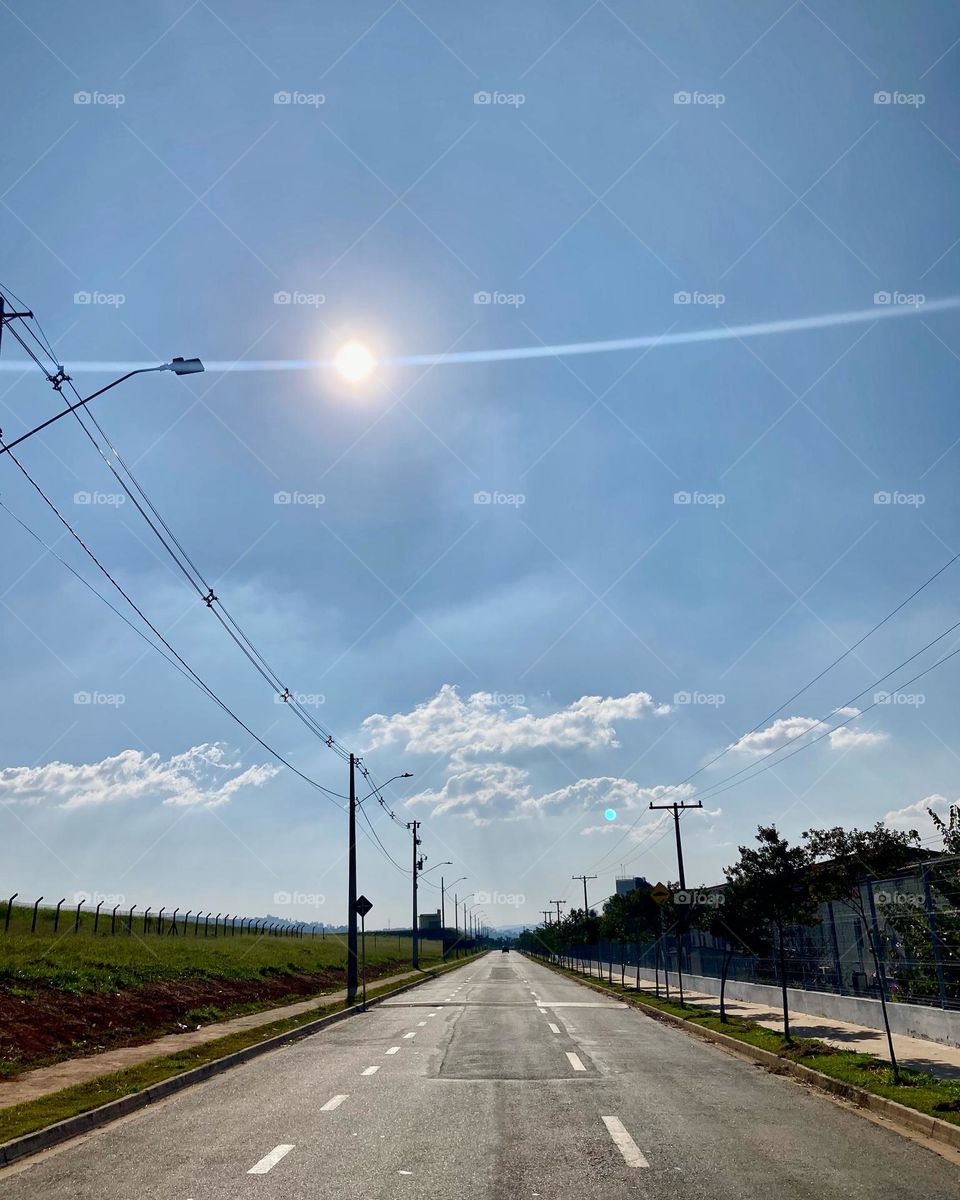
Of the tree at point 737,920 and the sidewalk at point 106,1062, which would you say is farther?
the tree at point 737,920

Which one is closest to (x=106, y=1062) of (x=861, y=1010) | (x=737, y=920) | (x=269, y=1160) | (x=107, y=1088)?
(x=107, y=1088)

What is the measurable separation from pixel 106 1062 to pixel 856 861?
67.5 ft

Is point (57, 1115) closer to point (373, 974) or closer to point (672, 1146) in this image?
point (672, 1146)

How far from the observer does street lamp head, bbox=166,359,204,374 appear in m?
14.1

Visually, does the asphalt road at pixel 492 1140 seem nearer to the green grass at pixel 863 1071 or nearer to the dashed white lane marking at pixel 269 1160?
the dashed white lane marking at pixel 269 1160

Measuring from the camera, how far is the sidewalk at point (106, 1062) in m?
14.3

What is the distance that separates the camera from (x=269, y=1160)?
923 cm

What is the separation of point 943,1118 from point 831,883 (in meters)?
13.3

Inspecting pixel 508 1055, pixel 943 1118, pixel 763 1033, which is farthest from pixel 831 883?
pixel 943 1118

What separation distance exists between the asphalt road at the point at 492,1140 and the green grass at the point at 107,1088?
723 mm

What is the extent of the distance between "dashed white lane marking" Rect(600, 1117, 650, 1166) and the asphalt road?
0.03 meters

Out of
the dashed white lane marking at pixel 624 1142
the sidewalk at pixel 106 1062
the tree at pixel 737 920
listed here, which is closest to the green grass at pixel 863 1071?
the tree at pixel 737 920

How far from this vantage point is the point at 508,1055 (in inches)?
720

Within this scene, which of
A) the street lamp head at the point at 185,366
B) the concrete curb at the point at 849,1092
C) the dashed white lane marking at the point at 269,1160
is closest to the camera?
the dashed white lane marking at the point at 269,1160
